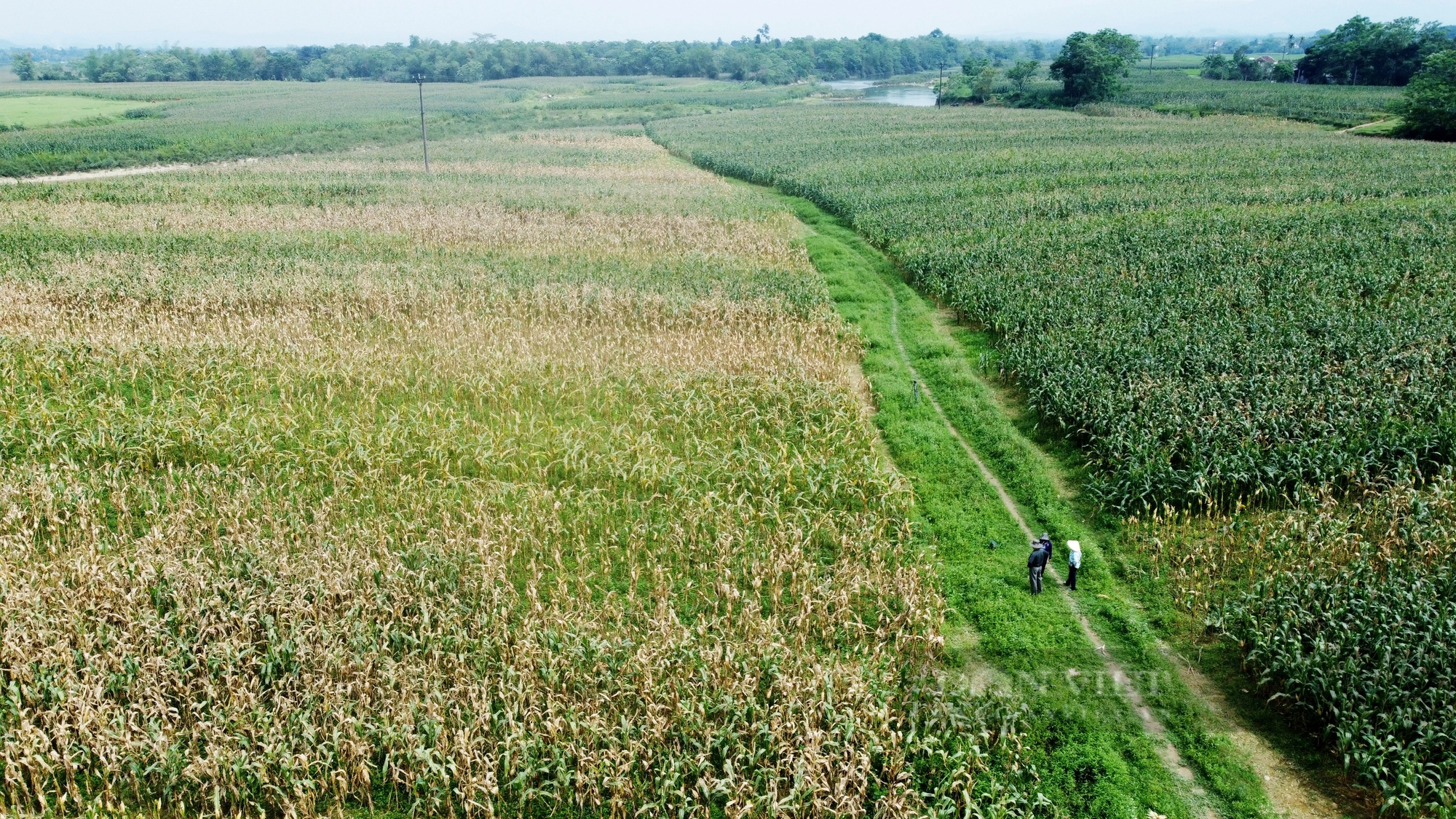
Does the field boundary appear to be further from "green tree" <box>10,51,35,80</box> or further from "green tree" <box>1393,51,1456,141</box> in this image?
"green tree" <box>10,51,35,80</box>

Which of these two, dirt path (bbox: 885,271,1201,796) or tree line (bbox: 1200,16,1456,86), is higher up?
tree line (bbox: 1200,16,1456,86)

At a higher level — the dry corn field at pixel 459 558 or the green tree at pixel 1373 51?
the green tree at pixel 1373 51

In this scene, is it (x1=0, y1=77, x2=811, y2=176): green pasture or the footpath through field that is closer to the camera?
the footpath through field

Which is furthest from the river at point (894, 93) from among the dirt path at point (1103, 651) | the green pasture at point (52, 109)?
the dirt path at point (1103, 651)

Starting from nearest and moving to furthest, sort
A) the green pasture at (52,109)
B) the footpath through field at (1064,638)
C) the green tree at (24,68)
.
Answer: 1. the footpath through field at (1064,638)
2. the green pasture at (52,109)
3. the green tree at (24,68)

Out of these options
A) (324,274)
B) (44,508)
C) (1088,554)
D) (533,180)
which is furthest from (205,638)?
(533,180)

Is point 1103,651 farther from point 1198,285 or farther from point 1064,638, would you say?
point 1198,285

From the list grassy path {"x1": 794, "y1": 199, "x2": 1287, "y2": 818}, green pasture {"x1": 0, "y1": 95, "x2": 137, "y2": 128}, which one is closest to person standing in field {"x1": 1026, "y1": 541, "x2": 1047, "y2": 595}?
grassy path {"x1": 794, "y1": 199, "x2": 1287, "y2": 818}

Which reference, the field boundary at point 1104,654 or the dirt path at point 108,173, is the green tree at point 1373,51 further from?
the dirt path at point 108,173
